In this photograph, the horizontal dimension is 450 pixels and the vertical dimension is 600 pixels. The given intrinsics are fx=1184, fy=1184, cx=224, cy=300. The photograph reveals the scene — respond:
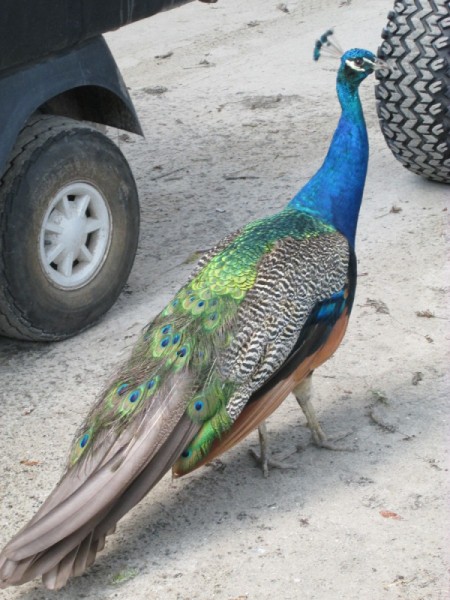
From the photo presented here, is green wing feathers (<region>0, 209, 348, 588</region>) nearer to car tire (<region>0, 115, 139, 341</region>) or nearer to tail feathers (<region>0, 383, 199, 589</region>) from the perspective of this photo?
tail feathers (<region>0, 383, 199, 589</region>)

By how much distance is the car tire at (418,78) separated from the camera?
226 inches

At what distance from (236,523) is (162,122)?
4.12 m

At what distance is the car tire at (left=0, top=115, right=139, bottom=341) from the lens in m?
4.59

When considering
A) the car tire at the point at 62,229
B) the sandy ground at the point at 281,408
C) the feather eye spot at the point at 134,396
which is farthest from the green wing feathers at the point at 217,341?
the car tire at the point at 62,229

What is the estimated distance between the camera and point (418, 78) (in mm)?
5781

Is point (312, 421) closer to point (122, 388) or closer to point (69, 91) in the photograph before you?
point (122, 388)

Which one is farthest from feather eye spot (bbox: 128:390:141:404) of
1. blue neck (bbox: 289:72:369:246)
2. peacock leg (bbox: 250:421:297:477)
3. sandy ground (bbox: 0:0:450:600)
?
blue neck (bbox: 289:72:369:246)

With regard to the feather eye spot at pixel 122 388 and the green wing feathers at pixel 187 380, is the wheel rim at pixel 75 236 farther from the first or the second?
the feather eye spot at pixel 122 388

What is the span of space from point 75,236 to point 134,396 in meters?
1.34

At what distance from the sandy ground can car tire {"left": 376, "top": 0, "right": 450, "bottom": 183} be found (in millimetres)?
400

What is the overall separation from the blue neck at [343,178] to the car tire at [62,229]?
3.20 ft

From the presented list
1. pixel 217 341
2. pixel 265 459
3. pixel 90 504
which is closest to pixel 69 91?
pixel 217 341

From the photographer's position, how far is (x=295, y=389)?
4.19m

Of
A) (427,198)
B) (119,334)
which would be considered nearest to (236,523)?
(119,334)
